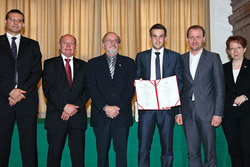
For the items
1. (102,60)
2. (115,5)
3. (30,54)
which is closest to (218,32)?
(115,5)

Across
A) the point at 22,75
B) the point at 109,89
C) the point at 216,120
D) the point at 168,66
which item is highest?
the point at 168,66

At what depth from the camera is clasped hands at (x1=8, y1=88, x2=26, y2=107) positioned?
2.68 m

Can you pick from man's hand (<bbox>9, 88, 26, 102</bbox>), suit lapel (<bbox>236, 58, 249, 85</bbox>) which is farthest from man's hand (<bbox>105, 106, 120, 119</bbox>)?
suit lapel (<bbox>236, 58, 249, 85</bbox>)

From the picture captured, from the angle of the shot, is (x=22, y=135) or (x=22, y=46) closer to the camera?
(x=22, y=135)

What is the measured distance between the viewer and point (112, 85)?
9.47 ft

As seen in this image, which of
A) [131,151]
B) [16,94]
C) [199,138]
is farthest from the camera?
[131,151]

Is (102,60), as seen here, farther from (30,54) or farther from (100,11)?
(100,11)

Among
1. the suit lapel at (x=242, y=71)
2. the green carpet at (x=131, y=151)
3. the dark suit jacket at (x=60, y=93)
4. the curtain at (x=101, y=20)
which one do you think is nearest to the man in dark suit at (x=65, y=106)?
the dark suit jacket at (x=60, y=93)

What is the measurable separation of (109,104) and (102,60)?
54cm

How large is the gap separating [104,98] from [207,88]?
1225 mm

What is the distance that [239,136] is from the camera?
287cm

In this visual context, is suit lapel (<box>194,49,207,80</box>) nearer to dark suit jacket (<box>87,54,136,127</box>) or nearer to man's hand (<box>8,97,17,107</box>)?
dark suit jacket (<box>87,54,136,127</box>)

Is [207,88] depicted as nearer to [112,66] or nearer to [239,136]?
[239,136]

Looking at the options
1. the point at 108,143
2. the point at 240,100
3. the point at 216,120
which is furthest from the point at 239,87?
the point at 108,143
